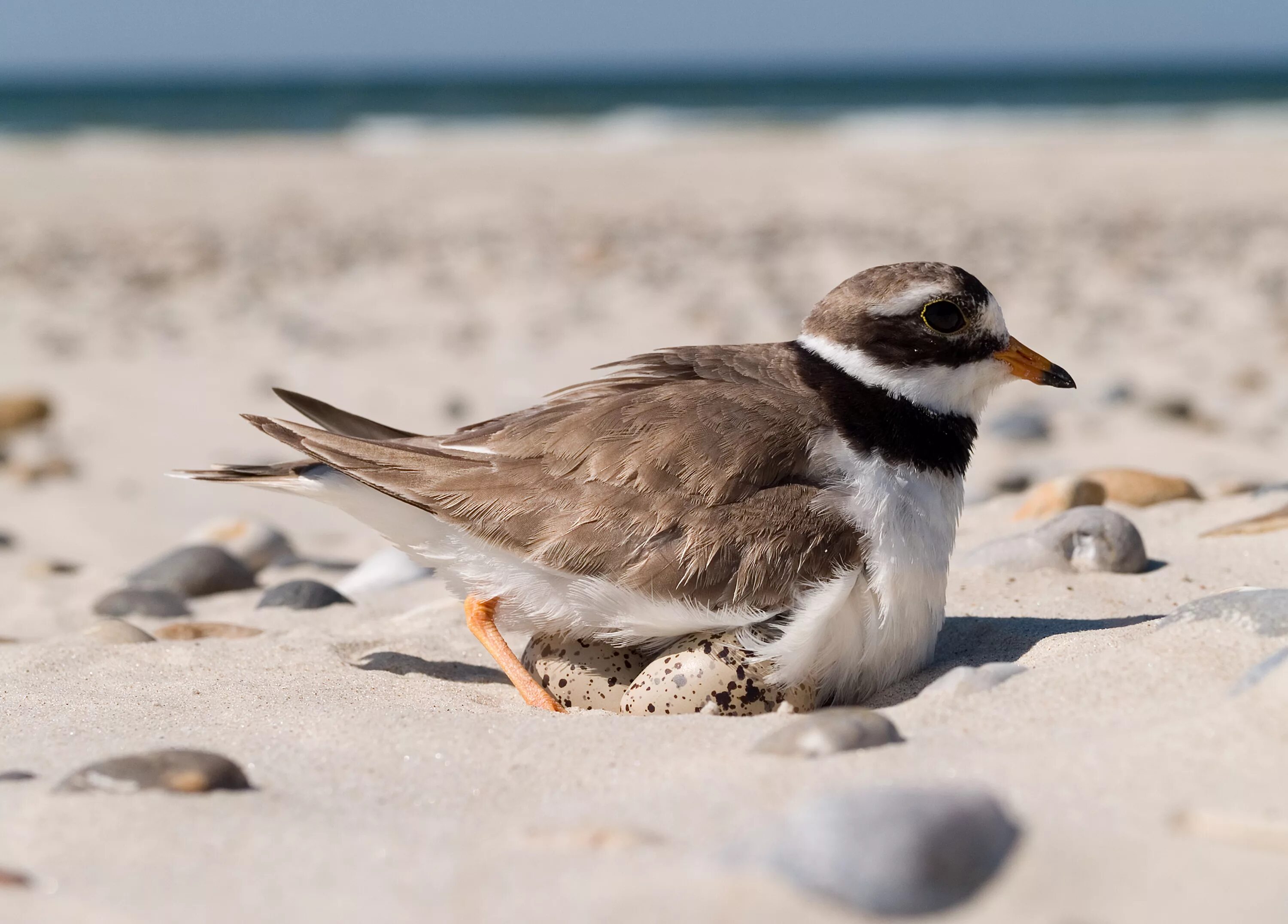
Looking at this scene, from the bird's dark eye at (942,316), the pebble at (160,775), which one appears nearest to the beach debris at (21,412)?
the pebble at (160,775)

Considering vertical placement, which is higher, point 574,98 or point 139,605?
point 574,98

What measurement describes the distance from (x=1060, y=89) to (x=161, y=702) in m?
57.8

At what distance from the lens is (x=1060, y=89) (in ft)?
184

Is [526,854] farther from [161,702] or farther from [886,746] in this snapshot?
[161,702]

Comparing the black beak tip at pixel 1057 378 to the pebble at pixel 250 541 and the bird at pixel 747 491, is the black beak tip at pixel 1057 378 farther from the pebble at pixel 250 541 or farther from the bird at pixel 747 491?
the pebble at pixel 250 541

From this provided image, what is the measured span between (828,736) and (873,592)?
749 millimetres

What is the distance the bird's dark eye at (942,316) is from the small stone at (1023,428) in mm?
4287

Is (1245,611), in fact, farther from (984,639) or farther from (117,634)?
(117,634)

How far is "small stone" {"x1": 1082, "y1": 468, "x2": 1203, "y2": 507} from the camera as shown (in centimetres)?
566

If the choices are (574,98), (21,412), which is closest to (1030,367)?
(21,412)

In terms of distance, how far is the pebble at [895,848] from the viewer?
2.15m

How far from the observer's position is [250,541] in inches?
239

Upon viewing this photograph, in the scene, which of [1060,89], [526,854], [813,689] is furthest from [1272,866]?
[1060,89]

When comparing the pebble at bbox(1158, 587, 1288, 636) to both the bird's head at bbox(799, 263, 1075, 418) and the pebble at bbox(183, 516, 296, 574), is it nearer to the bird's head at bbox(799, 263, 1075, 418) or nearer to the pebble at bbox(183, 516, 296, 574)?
the bird's head at bbox(799, 263, 1075, 418)
